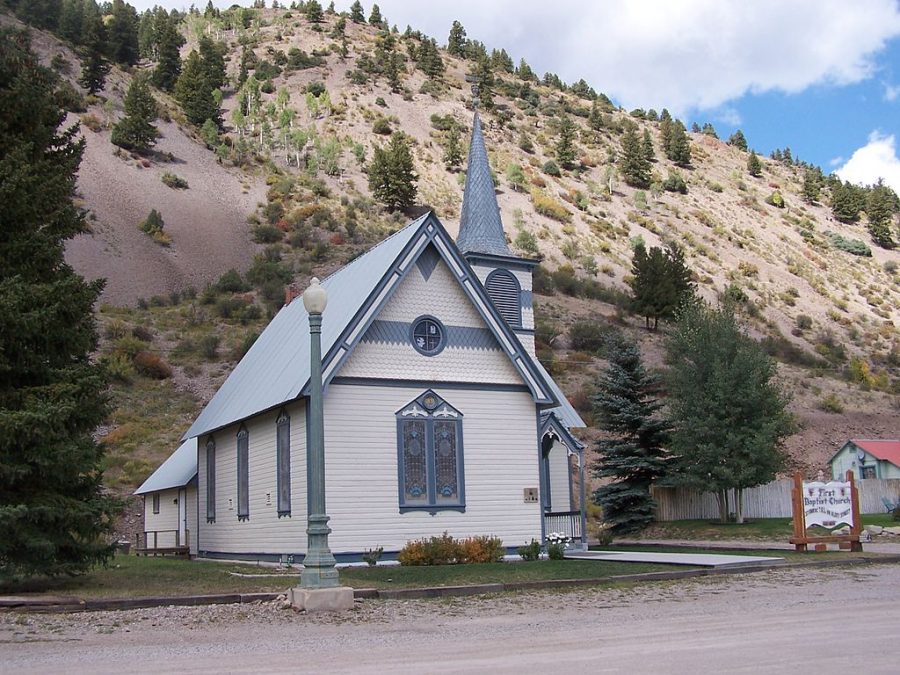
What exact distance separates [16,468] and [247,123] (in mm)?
94678

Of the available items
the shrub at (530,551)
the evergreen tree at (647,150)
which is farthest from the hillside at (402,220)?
the shrub at (530,551)

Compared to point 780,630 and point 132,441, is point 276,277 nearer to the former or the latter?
point 132,441

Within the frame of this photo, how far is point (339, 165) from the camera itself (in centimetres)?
9725

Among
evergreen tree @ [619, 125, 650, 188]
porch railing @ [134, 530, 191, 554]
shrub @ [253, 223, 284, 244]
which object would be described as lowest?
Answer: porch railing @ [134, 530, 191, 554]

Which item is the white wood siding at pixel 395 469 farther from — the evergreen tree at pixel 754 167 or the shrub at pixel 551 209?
the evergreen tree at pixel 754 167

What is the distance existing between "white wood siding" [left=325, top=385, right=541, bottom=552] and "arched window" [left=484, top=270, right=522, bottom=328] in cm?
862

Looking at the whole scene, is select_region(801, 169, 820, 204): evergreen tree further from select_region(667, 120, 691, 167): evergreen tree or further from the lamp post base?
the lamp post base

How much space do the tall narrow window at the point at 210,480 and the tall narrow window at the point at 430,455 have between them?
849 cm

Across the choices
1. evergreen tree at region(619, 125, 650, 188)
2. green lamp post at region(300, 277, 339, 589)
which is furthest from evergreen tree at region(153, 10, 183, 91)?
green lamp post at region(300, 277, 339, 589)

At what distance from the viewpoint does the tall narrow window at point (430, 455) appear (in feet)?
73.9

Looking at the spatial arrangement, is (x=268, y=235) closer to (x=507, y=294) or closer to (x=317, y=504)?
(x=507, y=294)

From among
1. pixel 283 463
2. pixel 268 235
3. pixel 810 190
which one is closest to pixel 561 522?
pixel 283 463

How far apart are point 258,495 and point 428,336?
238 inches

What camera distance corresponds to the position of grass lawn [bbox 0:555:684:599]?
53.7ft
